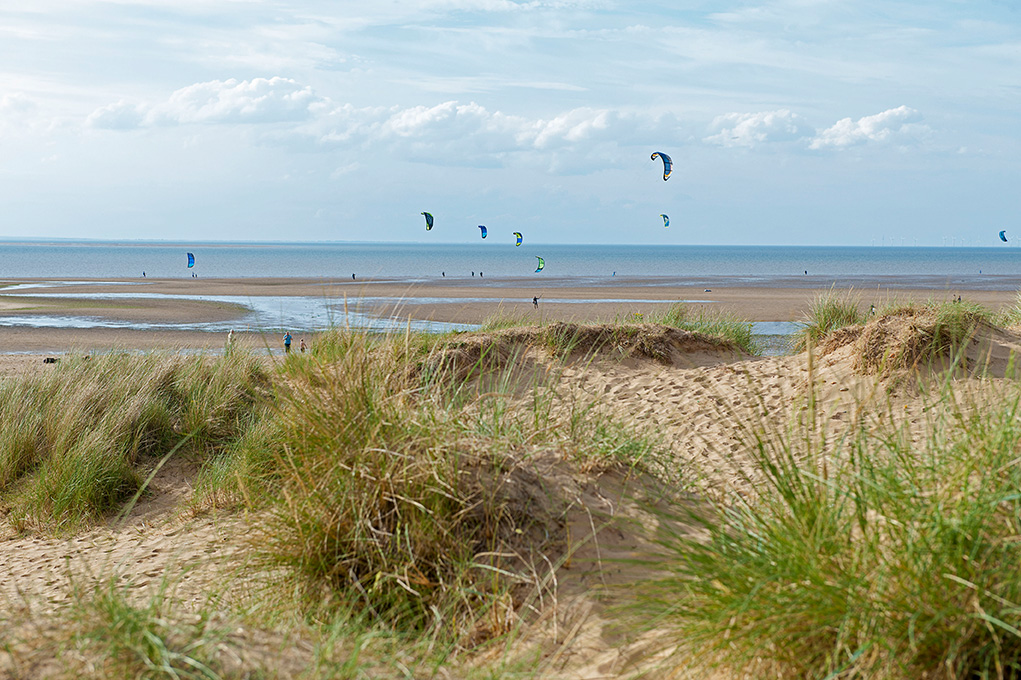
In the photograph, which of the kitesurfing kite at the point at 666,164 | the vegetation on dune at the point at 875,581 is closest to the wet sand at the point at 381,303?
the kitesurfing kite at the point at 666,164

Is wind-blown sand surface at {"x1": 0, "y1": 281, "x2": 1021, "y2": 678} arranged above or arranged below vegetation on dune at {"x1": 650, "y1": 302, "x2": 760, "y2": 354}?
below

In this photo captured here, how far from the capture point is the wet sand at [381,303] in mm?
26453

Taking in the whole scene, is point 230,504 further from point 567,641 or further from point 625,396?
point 625,396

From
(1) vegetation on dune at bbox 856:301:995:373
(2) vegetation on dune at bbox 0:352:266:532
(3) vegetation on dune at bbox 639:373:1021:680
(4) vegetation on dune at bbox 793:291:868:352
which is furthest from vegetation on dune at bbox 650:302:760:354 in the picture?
(3) vegetation on dune at bbox 639:373:1021:680

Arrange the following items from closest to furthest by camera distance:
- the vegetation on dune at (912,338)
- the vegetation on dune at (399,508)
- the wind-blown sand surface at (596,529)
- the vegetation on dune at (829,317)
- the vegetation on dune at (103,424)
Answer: the wind-blown sand surface at (596,529), the vegetation on dune at (399,508), the vegetation on dune at (103,424), the vegetation on dune at (912,338), the vegetation on dune at (829,317)

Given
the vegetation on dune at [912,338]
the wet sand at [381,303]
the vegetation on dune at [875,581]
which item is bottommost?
the wet sand at [381,303]

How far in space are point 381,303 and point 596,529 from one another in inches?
1380

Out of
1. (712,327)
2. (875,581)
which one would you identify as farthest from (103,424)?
(712,327)

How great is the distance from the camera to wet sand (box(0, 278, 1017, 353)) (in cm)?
2645

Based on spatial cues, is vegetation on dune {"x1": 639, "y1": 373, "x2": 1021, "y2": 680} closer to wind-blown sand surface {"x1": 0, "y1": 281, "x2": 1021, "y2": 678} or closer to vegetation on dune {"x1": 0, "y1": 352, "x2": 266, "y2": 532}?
wind-blown sand surface {"x1": 0, "y1": 281, "x2": 1021, "y2": 678}

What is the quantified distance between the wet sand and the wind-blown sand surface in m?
7.90

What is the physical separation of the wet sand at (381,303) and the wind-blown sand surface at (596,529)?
7.90 m

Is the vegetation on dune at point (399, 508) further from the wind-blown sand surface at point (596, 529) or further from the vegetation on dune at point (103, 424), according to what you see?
the vegetation on dune at point (103, 424)

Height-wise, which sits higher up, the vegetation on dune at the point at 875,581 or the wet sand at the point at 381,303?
the vegetation on dune at the point at 875,581
